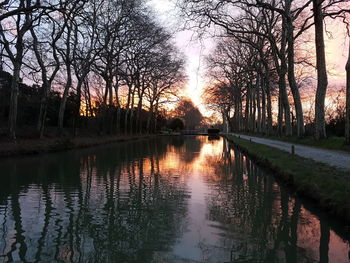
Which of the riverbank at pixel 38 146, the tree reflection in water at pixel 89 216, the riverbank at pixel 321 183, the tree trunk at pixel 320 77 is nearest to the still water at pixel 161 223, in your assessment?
the tree reflection in water at pixel 89 216

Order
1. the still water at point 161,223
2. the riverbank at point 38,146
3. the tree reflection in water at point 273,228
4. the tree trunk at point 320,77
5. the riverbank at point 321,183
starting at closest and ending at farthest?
the still water at point 161,223, the tree reflection in water at point 273,228, the riverbank at point 321,183, the riverbank at point 38,146, the tree trunk at point 320,77

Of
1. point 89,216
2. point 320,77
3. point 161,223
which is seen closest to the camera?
point 161,223

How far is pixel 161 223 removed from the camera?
7.32 meters

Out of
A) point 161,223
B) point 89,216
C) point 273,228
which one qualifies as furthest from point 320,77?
point 89,216

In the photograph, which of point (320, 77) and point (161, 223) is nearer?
point (161, 223)

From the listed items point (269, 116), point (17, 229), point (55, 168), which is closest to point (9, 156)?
point (55, 168)

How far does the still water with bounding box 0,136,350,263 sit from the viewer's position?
5645 millimetres

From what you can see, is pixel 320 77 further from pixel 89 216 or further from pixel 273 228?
pixel 89 216

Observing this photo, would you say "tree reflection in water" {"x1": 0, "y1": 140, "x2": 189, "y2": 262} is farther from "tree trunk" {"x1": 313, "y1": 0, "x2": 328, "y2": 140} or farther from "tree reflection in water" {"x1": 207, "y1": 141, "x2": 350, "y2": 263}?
"tree trunk" {"x1": 313, "y1": 0, "x2": 328, "y2": 140}

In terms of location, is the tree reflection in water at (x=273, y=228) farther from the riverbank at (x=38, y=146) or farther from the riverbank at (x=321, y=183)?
the riverbank at (x=38, y=146)

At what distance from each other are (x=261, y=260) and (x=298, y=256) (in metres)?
0.66

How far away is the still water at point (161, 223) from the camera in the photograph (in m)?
5.64

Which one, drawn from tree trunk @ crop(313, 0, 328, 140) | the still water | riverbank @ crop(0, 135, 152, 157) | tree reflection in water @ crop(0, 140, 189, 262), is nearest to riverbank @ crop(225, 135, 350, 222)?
the still water

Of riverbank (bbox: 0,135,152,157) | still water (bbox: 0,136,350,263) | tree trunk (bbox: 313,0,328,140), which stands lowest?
still water (bbox: 0,136,350,263)
